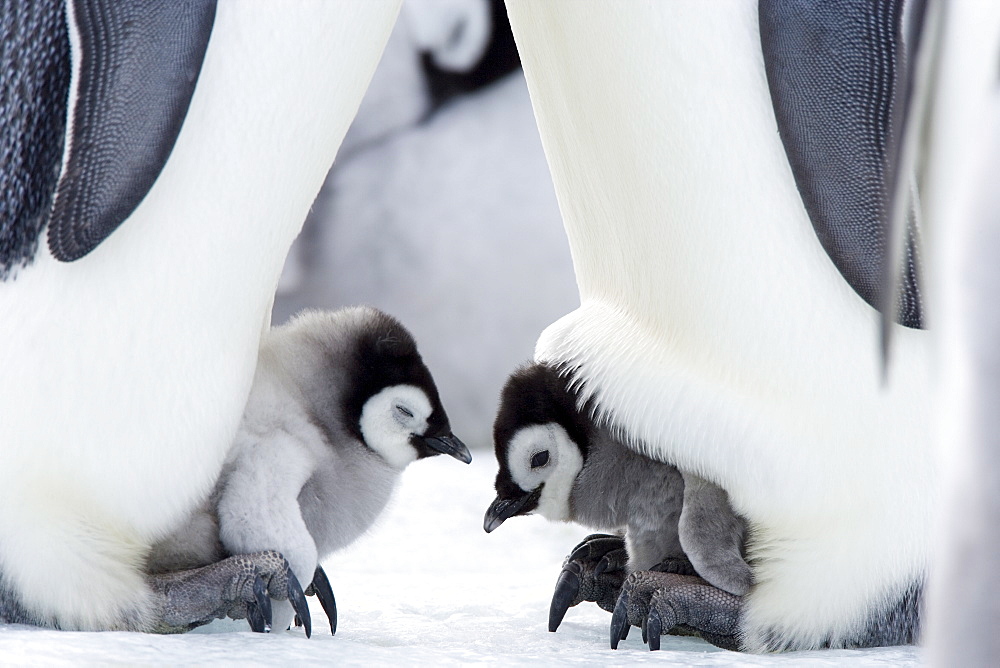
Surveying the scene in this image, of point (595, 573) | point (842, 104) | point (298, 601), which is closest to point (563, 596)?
point (595, 573)

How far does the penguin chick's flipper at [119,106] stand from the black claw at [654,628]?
1.71ft

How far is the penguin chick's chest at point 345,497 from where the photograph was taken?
99cm

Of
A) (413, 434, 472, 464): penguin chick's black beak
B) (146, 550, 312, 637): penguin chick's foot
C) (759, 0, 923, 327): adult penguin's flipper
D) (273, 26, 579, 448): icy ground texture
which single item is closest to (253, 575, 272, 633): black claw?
(146, 550, 312, 637): penguin chick's foot

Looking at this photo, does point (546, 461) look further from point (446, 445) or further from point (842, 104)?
point (842, 104)

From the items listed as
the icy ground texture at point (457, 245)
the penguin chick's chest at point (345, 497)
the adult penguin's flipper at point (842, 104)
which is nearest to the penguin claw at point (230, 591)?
the penguin chick's chest at point (345, 497)

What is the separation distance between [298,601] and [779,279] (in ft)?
1.48

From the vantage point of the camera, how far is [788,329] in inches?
34.3

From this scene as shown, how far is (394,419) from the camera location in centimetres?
104

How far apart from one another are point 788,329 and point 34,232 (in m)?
0.58

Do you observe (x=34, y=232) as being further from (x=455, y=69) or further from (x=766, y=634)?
(x=455, y=69)

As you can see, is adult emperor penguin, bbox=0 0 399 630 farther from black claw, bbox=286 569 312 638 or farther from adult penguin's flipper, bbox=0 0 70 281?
black claw, bbox=286 569 312 638

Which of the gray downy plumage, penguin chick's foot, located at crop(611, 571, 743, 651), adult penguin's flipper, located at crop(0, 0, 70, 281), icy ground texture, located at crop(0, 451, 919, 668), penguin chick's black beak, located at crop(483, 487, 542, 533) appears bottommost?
icy ground texture, located at crop(0, 451, 919, 668)

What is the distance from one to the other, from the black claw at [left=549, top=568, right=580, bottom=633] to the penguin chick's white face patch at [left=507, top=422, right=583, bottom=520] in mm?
76

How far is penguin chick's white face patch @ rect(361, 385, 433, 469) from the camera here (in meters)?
1.03
